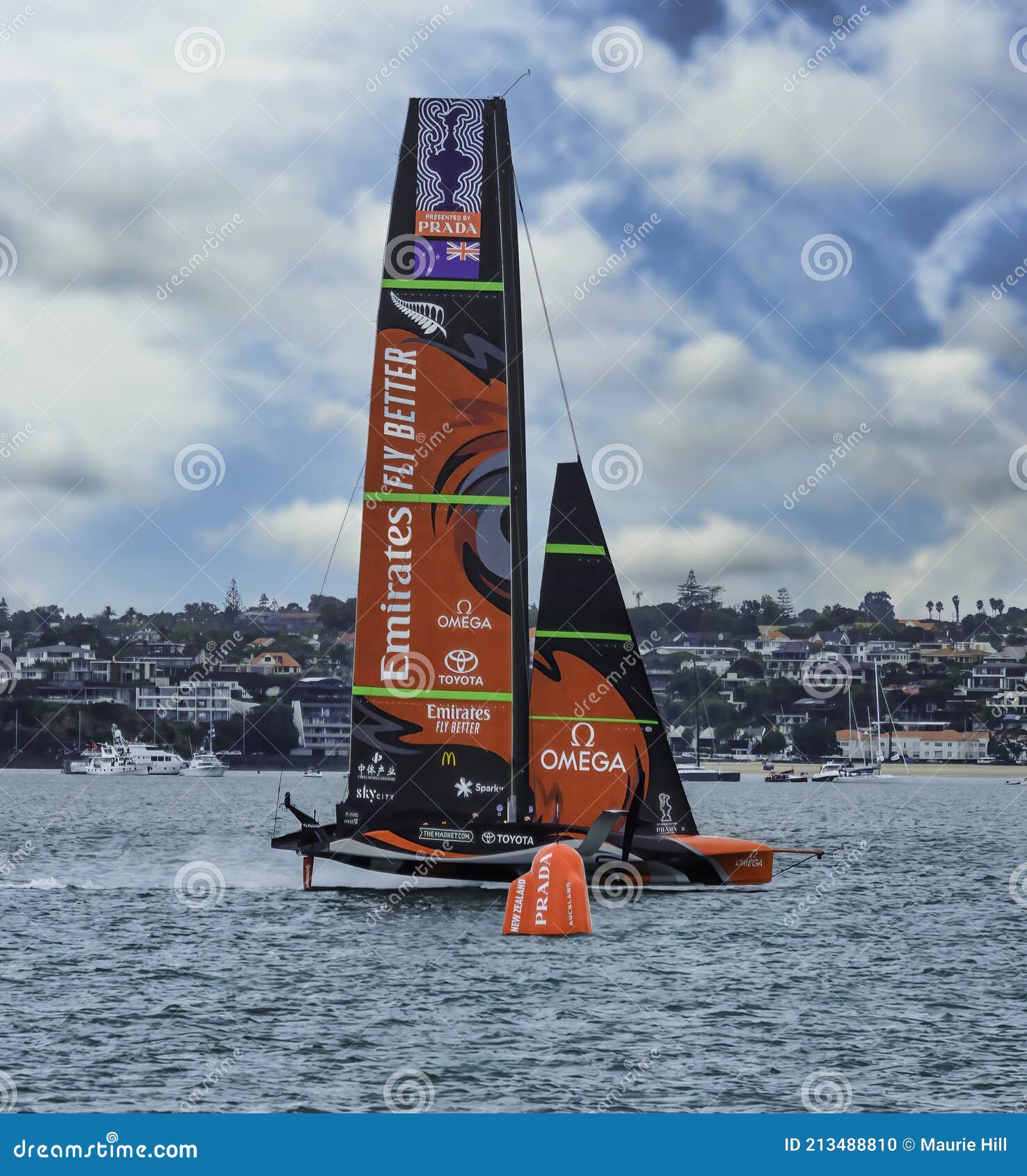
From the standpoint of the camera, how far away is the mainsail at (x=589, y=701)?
90.5ft

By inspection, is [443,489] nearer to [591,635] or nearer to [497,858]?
[591,635]

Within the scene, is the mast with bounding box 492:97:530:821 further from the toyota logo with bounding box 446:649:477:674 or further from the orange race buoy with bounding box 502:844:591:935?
the orange race buoy with bounding box 502:844:591:935

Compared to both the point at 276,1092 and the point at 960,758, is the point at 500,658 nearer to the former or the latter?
the point at 276,1092

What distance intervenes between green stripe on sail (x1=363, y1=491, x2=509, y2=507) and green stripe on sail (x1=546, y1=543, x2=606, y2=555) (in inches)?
72.2

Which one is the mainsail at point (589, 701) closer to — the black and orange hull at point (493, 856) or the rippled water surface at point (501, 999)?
the black and orange hull at point (493, 856)

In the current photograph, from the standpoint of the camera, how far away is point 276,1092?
1470 cm

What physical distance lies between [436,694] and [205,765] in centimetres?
10898

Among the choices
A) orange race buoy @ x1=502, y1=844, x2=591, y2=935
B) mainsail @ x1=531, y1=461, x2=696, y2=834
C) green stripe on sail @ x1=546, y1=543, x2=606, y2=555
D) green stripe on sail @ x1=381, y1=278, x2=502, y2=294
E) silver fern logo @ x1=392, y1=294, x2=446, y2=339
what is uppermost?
green stripe on sail @ x1=381, y1=278, x2=502, y2=294

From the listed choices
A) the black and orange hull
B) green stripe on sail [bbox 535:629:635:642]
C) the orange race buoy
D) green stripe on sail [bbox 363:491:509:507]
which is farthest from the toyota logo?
the orange race buoy

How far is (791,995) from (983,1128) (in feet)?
27.7

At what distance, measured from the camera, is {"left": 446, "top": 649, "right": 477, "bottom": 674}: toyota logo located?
2736 cm

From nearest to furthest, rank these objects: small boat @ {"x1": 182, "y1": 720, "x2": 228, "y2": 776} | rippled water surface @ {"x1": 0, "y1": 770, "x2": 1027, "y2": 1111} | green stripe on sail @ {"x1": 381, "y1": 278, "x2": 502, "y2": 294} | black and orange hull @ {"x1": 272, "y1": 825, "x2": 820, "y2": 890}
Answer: rippled water surface @ {"x1": 0, "y1": 770, "x2": 1027, "y2": 1111} < black and orange hull @ {"x1": 272, "y1": 825, "x2": 820, "y2": 890} < green stripe on sail @ {"x1": 381, "y1": 278, "x2": 502, "y2": 294} < small boat @ {"x1": 182, "y1": 720, "x2": 228, "y2": 776}

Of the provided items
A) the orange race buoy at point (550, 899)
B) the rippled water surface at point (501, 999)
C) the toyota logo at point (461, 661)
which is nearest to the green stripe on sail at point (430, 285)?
the toyota logo at point (461, 661)

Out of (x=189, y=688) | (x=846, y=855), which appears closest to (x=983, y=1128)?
(x=846, y=855)
